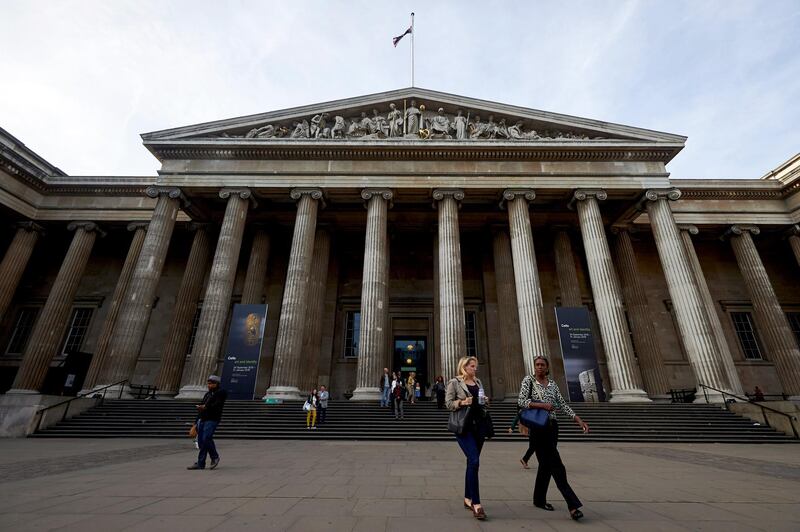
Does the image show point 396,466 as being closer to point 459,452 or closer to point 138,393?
point 459,452

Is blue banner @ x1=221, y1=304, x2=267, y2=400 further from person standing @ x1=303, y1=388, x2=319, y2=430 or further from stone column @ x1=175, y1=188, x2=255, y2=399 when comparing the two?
person standing @ x1=303, y1=388, x2=319, y2=430

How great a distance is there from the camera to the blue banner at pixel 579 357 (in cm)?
1420

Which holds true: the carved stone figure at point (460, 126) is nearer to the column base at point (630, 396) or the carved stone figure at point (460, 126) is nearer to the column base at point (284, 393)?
the column base at point (630, 396)

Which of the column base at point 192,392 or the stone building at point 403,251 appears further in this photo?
the stone building at point 403,251

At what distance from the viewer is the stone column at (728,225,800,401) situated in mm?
17734

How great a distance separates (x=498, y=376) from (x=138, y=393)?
16185 millimetres

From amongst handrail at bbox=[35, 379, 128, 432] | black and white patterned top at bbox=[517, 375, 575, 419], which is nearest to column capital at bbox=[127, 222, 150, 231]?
handrail at bbox=[35, 379, 128, 432]

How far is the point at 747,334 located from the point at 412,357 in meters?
19.2

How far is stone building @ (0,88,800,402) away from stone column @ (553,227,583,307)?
0.12 meters

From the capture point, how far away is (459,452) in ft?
27.4

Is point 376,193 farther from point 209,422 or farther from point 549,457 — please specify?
point 549,457

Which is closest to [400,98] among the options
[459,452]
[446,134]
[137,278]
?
[446,134]

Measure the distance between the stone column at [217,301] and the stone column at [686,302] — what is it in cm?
1883

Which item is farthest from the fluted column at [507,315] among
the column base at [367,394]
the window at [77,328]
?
the window at [77,328]
